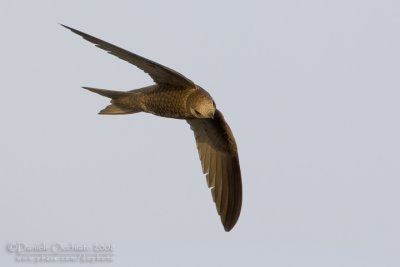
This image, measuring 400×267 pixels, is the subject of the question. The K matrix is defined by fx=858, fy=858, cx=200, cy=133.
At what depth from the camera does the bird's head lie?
7227 mm

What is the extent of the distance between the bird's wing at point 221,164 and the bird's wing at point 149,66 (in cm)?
103

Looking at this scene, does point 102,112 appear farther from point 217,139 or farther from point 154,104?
point 217,139

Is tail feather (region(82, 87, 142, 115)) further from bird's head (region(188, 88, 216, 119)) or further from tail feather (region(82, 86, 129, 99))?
bird's head (region(188, 88, 216, 119))

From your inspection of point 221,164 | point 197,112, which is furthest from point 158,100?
point 221,164

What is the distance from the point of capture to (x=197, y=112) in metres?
7.26

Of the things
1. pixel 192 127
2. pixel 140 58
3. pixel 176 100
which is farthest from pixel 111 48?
pixel 192 127

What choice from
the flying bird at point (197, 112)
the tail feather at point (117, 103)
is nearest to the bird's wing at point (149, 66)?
the flying bird at point (197, 112)

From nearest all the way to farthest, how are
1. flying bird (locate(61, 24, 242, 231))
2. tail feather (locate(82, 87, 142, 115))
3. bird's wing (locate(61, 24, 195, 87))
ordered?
bird's wing (locate(61, 24, 195, 87)) → flying bird (locate(61, 24, 242, 231)) → tail feather (locate(82, 87, 142, 115))

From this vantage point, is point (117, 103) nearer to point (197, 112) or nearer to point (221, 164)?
point (197, 112)

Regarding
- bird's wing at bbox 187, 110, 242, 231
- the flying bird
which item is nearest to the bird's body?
the flying bird

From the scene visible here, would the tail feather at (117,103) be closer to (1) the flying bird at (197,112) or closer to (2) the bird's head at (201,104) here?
(1) the flying bird at (197,112)

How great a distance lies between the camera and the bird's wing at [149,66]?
258 inches

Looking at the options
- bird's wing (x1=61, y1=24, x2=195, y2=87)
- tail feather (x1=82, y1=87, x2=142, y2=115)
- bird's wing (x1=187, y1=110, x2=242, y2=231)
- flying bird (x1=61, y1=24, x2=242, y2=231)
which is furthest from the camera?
bird's wing (x1=187, y1=110, x2=242, y2=231)

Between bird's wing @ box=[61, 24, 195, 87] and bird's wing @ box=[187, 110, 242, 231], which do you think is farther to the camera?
bird's wing @ box=[187, 110, 242, 231]
